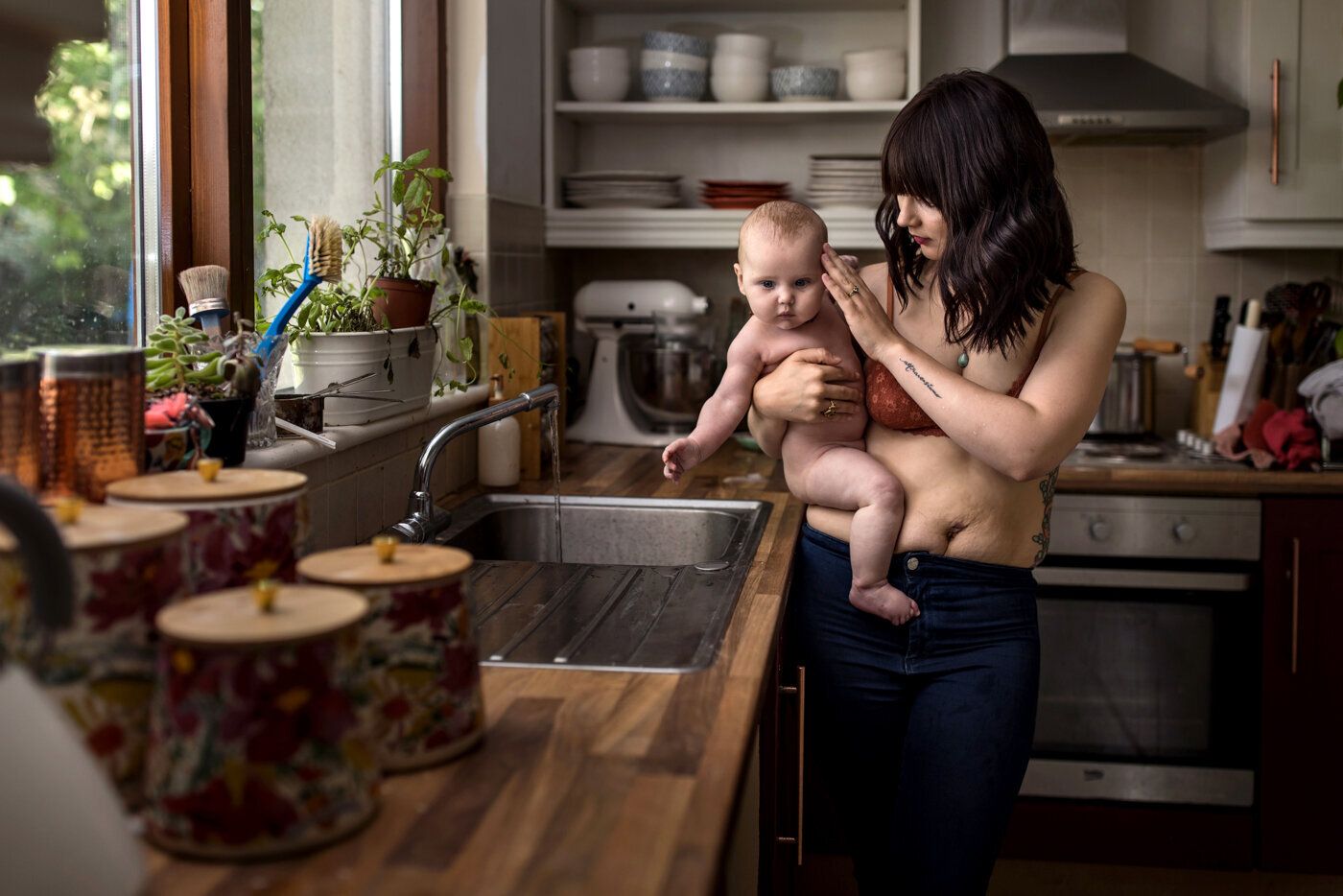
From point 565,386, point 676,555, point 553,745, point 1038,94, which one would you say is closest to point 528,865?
point 553,745

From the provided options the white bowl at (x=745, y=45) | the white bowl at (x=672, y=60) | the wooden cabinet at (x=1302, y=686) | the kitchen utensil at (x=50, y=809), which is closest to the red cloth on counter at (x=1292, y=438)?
the wooden cabinet at (x=1302, y=686)

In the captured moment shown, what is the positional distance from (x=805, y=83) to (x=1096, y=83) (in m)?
0.72

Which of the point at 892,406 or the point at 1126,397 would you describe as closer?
the point at 892,406

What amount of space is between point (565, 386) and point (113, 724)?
216 cm

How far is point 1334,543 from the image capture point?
277cm

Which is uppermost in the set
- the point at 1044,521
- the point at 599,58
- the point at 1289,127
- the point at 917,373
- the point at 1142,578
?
the point at 599,58

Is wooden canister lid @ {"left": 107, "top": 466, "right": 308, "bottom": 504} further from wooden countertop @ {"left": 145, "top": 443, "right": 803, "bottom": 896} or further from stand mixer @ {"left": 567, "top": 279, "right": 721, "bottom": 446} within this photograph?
stand mixer @ {"left": 567, "top": 279, "right": 721, "bottom": 446}

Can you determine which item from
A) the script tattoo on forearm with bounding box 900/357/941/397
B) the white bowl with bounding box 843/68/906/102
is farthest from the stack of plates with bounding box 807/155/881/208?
the script tattoo on forearm with bounding box 900/357/941/397

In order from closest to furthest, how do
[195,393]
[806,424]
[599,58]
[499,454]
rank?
1. [195,393]
2. [806,424]
3. [499,454]
4. [599,58]

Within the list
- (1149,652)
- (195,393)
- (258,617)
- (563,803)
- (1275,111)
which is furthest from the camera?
(1275,111)

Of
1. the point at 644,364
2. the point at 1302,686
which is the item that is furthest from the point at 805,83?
the point at 1302,686

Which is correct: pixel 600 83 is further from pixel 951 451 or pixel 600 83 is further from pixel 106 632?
pixel 106 632

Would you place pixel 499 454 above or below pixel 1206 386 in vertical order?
below

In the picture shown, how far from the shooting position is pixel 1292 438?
2.85 m
